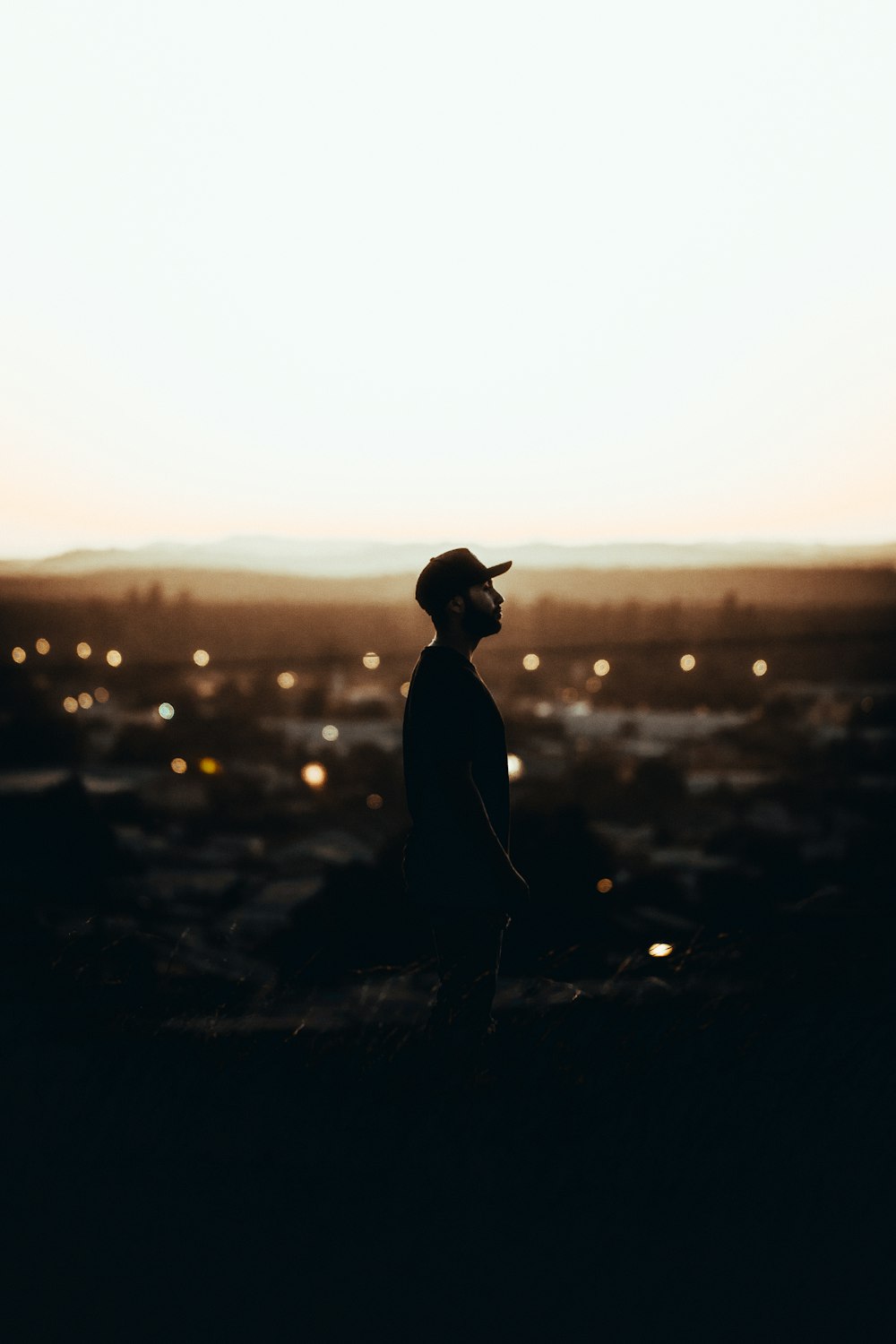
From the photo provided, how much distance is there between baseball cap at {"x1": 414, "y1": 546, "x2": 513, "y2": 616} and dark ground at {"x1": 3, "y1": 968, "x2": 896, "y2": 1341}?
6.13 ft

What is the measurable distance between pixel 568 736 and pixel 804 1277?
13189 cm

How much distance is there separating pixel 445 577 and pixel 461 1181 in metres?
2.22

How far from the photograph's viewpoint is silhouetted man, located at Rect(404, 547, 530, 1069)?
4.95m

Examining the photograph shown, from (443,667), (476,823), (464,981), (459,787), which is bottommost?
(464,981)

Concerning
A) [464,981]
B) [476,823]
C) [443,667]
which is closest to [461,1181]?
[464,981]

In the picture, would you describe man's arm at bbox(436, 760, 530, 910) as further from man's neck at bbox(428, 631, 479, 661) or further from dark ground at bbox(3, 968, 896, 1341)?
dark ground at bbox(3, 968, 896, 1341)

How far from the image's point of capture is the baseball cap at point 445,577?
5.15 m

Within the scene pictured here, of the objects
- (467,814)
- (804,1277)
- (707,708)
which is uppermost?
(467,814)

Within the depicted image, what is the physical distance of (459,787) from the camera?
16.1 feet

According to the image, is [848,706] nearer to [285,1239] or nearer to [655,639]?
[655,639]

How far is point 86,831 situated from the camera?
63.8m

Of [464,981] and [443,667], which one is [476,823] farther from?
[464,981]

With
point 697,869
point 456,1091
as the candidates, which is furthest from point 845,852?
point 456,1091

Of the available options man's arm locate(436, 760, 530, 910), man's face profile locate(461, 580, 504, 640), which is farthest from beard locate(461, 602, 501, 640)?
man's arm locate(436, 760, 530, 910)
